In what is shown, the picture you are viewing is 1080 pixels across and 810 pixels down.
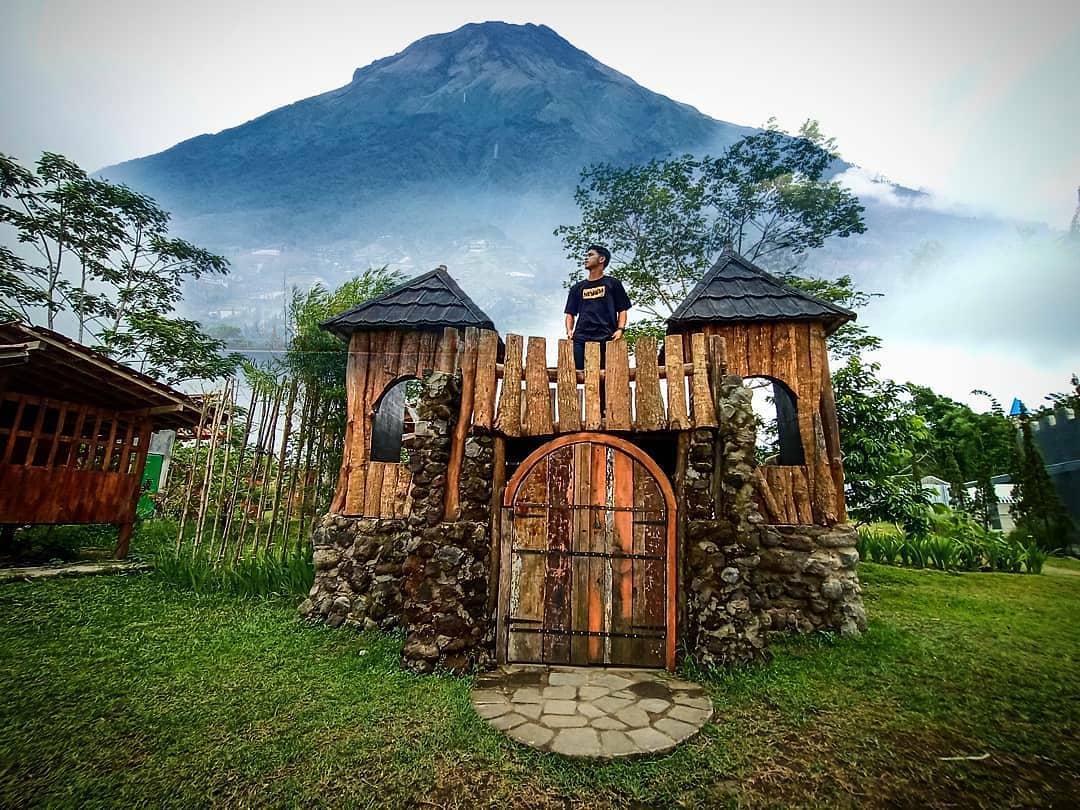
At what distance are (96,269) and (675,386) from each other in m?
18.1

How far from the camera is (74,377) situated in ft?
21.4

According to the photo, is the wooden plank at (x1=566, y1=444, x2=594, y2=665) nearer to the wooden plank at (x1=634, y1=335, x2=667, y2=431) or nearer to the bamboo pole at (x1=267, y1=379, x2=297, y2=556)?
the wooden plank at (x1=634, y1=335, x2=667, y2=431)

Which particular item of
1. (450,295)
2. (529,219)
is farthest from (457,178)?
(450,295)

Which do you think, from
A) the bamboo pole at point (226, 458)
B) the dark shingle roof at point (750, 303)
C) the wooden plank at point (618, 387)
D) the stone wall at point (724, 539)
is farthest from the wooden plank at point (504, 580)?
the bamboo pole at point (226, 458)

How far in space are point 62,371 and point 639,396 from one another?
7936mm

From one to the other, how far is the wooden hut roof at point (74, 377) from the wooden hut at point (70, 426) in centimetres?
1

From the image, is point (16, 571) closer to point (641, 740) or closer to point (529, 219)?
point (641, 740)

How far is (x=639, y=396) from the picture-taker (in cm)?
420

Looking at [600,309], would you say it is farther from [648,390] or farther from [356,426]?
[356,426]

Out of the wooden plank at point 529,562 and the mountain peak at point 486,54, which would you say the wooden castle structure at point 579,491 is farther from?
the mountain peak at point 486,54

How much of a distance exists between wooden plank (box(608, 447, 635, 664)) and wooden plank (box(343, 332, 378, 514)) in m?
3.51

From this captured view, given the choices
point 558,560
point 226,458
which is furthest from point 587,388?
point 226,458

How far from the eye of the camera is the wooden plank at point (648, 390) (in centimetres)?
411

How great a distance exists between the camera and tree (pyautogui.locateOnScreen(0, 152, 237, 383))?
12258 millimetres
